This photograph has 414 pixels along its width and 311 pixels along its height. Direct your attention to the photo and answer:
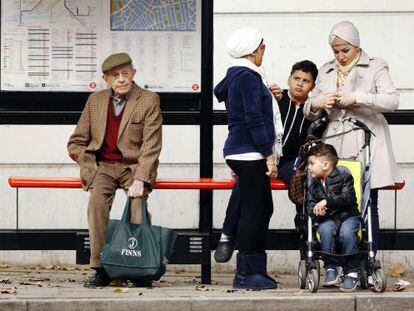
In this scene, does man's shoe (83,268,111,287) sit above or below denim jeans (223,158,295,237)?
below

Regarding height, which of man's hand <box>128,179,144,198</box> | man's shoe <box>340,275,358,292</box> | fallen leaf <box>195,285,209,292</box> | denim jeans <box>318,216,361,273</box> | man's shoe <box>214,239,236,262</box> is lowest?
fallen leaf <box>195,285,209,292</box>

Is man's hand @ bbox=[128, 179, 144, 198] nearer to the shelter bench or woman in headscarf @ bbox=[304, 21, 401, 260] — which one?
the shelter bench

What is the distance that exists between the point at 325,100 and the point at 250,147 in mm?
608

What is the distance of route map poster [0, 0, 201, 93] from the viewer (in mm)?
10812

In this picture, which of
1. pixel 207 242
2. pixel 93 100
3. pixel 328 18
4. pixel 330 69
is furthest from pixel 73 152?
pixel 328 18

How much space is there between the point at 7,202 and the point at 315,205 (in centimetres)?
315

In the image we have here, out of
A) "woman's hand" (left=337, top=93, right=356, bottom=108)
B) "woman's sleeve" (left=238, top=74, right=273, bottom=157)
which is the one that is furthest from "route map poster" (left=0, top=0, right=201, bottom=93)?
"woman's hand" (left=337, top=93, right=356, bottom=108)

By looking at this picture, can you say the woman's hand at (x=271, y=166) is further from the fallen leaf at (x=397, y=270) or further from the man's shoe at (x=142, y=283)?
the fallen leaf at (x=397, y=270)

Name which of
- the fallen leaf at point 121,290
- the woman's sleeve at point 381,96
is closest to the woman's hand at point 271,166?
the woman's sleeve at point 381,96

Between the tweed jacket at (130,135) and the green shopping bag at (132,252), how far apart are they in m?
0.35

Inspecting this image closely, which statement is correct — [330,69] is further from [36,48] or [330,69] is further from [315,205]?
[36,48]

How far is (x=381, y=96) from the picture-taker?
10.1m

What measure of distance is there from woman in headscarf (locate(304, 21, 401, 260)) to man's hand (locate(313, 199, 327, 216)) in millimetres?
438

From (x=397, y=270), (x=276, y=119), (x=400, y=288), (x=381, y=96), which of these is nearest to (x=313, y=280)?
(x=400, y=288)
